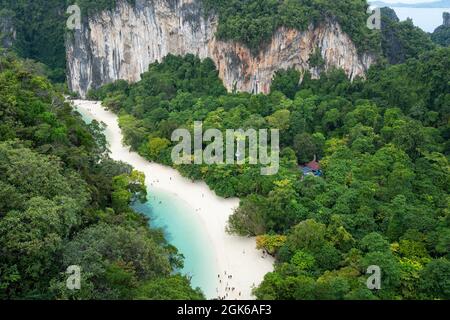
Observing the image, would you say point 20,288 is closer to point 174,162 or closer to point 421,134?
point 174,162

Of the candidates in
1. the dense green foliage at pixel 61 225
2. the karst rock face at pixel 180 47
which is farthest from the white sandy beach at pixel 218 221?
the karst rock face at pixel 180 47

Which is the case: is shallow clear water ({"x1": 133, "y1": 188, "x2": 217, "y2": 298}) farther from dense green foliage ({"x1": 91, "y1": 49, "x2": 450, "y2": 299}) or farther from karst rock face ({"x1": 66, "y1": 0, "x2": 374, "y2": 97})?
karst rock face ({"x1": 66, "y1": 0, "x2": 374, "y2": 97})

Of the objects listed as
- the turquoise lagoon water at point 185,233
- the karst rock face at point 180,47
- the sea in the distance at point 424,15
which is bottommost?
the turquoise lagoon water at point 185,233

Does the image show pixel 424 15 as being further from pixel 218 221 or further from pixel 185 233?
pixel 185 233

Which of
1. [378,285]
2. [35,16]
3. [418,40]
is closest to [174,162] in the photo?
[378,285]

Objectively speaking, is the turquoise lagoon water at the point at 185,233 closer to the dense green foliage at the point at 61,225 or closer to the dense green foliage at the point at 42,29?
the dense green foliage at the point at 61,225

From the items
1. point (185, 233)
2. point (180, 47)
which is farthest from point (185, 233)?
point (180, 47)
